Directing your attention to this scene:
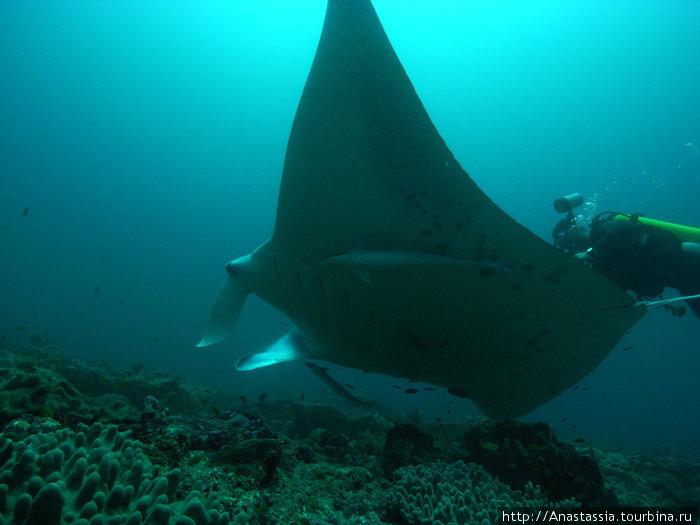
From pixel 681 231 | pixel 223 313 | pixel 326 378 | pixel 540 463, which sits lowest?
pixel 540 463

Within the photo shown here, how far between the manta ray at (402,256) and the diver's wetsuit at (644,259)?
6.50 ft

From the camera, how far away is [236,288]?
11.2 feet

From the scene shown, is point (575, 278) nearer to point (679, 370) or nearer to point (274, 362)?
point (274, 362)

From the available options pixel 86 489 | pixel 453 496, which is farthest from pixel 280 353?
pixel 453 496

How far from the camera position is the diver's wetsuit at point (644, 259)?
4.27 metres

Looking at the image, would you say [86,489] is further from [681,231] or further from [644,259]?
[681,231]

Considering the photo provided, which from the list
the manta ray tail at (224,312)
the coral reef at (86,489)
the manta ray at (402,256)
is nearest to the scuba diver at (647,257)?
the manta ray at (402,256)

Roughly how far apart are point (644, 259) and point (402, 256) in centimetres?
368

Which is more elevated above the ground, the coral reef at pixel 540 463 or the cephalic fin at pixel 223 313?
the cephalic fin at pixel 223 313

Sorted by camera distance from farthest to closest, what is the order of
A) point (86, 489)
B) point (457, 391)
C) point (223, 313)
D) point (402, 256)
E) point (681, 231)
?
point (681, 231)
point (457, 391)
point (223, 313)
point (402, 256)
point (86, 489)

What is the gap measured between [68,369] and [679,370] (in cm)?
8681

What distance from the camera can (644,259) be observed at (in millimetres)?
4254

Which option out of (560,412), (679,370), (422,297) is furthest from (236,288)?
(679,370)

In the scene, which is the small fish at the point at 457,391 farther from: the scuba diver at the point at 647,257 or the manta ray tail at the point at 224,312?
the scuba diver at the point at 647,257
